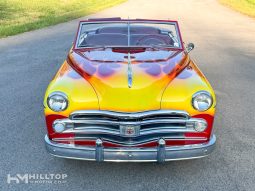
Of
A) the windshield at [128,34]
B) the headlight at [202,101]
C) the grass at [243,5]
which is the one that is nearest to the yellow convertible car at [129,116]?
the headlight at [202,101]

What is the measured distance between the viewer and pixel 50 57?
393 inches

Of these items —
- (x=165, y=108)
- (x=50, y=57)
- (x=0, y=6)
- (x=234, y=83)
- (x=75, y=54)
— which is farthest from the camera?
(x=0, y=6)

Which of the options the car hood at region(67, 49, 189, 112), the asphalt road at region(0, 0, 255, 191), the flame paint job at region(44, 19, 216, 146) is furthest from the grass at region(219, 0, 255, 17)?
the flame paint job at region(44, 19, 216, 146)

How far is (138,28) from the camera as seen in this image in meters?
5.64

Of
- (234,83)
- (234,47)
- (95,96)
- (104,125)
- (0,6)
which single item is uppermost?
(95,96)

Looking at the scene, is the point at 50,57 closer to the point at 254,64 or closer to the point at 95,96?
the point at 254,64

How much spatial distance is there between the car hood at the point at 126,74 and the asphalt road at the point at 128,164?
891mm

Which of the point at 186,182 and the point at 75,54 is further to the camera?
the point at 75,54

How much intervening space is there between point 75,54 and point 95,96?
136 centimetres

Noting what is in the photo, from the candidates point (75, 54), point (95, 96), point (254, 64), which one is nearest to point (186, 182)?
point (95, 96)

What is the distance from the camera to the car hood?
3818 millimetres

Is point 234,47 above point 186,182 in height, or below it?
below

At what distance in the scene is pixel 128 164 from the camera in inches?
173

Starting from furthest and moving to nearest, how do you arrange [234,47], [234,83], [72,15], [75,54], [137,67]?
[72,15] < [234,47] < [234,83] < [75,54] < [137,67]
